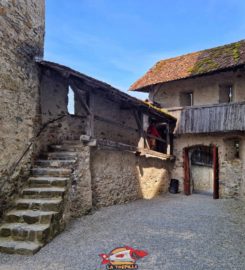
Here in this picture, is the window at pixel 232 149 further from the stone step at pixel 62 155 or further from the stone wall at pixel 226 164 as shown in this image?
the stone step at pixel 62 155

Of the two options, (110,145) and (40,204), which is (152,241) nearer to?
(40,204)

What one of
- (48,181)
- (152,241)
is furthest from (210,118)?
(48,181)

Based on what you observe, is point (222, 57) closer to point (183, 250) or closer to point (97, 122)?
point (97, 122)

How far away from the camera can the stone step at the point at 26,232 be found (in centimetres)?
432

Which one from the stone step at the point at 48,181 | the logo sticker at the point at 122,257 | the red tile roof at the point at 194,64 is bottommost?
the logo sticker at the point at 122,257

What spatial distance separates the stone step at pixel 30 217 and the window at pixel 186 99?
909cm

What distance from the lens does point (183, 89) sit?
12.2 metres

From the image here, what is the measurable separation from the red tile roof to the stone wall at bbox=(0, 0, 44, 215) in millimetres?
7032

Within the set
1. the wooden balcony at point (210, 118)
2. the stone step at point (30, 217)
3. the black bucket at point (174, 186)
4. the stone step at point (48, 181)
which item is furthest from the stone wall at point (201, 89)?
the stone step at point (30, 217)

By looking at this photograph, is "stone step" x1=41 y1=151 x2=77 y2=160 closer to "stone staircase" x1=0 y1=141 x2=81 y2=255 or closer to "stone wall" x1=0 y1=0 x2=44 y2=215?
"stone staircase" x1=0 y1=141 x2=81 y2=255

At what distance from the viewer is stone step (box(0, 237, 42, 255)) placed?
406 cm

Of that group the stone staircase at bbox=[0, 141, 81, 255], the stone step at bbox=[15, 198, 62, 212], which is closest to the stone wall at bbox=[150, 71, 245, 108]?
the stone staircase at bbox=[0, 141, 81, 255]

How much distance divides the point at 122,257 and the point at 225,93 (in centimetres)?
940

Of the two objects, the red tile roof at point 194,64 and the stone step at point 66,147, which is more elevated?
the red tile roof at point 194,64
